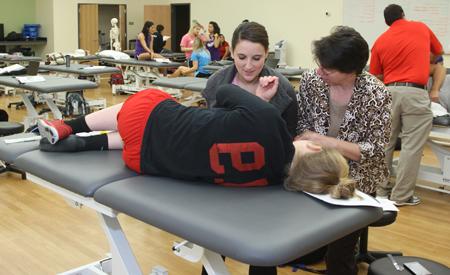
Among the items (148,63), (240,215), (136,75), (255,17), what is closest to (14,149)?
(240,215)

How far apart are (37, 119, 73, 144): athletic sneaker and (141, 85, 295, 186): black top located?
0.44 m

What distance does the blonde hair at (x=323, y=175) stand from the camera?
4.67 ft

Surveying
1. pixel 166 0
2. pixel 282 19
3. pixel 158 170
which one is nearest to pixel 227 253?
pixel 158 170

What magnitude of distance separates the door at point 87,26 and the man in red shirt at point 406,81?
10.0 meters

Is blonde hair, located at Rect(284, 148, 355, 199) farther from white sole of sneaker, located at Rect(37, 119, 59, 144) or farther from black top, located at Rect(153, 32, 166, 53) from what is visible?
black top, located at Rect(153, 32, 166, 53)

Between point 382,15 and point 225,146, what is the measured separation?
734cm

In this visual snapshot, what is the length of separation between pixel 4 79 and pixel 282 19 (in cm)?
683

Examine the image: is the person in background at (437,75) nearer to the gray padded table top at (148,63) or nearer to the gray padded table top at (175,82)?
the gray padded table top at (175,82)

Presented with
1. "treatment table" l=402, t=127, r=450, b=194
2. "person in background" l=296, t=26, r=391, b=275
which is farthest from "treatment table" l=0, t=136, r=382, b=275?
"treatment table" l=402, t=127, r=450, b=194

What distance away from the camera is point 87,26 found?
12.5 m

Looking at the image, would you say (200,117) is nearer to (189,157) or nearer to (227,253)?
(189,157)

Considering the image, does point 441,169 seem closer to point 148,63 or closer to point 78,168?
point 78,168

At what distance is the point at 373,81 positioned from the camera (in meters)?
1.79

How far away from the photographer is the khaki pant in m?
3.42
